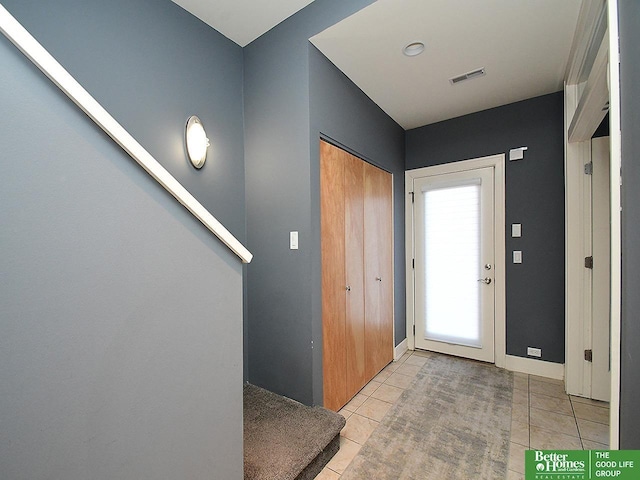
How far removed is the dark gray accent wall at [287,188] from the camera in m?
1.89

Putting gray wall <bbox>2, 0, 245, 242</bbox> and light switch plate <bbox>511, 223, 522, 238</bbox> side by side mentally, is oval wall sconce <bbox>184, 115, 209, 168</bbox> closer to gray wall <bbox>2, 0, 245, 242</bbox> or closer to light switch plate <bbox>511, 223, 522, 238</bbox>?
gray wall <bbox>2, 0, 245, 242</bbox>

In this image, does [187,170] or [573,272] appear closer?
[187,170]

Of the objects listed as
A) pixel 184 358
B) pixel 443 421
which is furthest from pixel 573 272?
pixel 184 358

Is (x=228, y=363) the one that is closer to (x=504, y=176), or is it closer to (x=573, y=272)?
(x=573, y=272)

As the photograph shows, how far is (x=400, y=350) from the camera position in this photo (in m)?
3.22

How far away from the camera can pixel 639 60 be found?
926mm

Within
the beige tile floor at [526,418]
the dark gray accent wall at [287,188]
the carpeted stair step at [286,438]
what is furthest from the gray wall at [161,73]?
the beige tile floor at [526,418]

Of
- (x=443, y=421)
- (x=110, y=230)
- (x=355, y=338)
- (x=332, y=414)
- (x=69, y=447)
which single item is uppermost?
(x=110, y=230)

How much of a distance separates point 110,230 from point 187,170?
1233 millimetres

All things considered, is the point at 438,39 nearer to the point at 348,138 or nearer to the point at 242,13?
the point at 348,138

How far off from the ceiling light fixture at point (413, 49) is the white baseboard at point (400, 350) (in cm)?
281

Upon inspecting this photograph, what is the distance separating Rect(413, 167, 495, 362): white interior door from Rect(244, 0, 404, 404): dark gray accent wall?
1.52 meters

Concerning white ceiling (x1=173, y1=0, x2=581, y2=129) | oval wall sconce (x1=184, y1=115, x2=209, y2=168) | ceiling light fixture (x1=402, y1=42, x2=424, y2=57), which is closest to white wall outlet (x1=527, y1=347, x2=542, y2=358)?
white ceiling (x1=173, y1=0, x2=581, y2=129)

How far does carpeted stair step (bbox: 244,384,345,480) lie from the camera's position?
1.36 m
